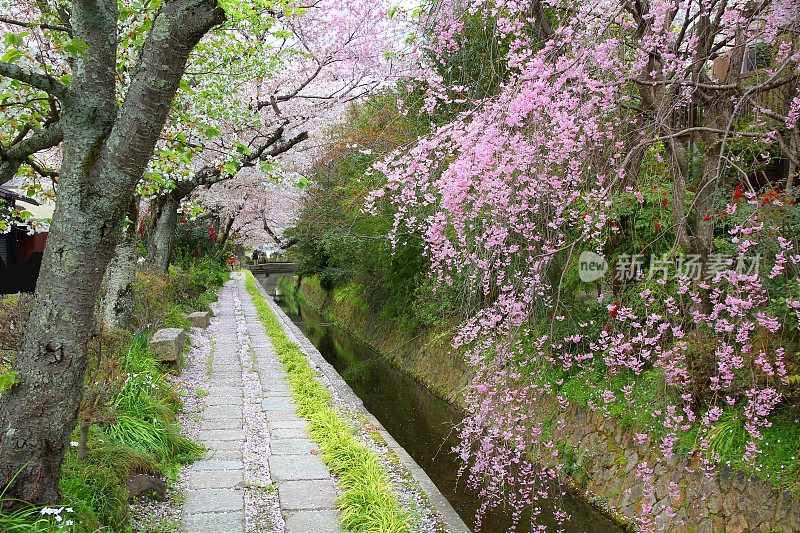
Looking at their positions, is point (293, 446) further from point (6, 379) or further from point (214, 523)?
point (6, 379)

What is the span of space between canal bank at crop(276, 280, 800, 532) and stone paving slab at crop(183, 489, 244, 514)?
9.40ft

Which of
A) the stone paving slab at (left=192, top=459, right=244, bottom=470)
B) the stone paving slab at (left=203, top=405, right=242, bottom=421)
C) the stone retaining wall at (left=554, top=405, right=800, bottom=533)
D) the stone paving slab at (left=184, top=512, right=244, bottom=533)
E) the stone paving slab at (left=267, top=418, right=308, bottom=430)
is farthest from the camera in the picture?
the stone paving slab at (left=203, top=405, right=242, bottom=421)

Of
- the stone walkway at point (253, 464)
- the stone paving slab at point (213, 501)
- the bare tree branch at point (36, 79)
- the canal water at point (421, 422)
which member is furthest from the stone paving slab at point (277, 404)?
the bare tree branch at point (36, 79)

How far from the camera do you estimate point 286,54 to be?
33.0ft

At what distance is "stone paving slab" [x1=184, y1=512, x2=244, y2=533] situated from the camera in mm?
3816

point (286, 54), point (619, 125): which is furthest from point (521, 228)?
point (286, 54)

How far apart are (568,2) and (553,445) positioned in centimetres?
459

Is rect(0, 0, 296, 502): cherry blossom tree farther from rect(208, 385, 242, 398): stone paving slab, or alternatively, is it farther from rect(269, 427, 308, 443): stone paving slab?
rect(208, 385, 242, 398): stone paving slab

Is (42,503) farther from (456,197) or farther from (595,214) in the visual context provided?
(595,214)

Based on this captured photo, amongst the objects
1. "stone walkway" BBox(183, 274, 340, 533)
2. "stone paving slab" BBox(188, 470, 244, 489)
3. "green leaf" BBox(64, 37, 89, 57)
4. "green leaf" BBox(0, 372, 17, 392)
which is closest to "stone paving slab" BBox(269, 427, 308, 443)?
"stone walkway" BBox(183, 274, 340, 533)

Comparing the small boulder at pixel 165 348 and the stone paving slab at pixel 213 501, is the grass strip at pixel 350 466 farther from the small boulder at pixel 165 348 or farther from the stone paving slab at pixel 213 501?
the small boulder at pixel 165 348

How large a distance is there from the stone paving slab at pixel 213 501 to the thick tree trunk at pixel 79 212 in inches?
46.5

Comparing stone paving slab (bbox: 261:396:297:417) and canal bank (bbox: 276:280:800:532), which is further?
stone paving slab (bbox: 261:396:297:417)

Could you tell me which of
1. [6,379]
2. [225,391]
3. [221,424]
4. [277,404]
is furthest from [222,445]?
[6,379]
